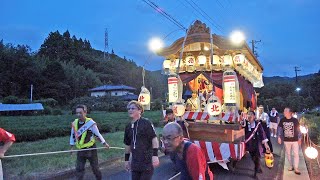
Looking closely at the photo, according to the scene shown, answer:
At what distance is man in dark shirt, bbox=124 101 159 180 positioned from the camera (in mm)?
4500

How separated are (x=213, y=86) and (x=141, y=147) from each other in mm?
5452

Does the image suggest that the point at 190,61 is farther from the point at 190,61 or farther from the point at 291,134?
the point at 291,134

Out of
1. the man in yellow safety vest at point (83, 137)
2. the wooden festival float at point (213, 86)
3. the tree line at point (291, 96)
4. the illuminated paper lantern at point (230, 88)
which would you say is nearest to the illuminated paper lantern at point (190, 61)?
the wooden festival float at point (213, 86)

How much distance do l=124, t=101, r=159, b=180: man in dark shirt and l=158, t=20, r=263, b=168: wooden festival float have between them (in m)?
3.37

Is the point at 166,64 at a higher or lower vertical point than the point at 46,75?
lower

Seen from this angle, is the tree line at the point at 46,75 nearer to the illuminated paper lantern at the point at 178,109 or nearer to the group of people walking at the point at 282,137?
the illuminated paper lantern at the point at 178,109

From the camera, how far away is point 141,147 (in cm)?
454

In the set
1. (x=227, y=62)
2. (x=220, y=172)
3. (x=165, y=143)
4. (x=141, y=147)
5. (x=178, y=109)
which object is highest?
(x=227, y=62)

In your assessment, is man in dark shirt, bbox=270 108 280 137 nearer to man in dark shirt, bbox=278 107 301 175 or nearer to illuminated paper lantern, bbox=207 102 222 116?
man in dark shirt, bbox=278 107 301 175

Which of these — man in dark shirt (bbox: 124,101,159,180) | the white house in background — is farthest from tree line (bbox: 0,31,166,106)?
man in dark shirt (bbox: 124,101,159,180)

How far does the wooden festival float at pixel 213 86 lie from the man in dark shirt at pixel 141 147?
3.37m

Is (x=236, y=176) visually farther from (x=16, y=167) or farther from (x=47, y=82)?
(x=47, y=82)

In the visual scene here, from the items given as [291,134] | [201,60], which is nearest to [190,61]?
[201,60]

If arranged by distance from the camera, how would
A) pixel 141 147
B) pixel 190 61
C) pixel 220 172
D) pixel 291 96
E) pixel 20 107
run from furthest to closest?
pixel 291 96
pixel 20 107
pixel 190 61
pixel 220 172
pixel 141 147
